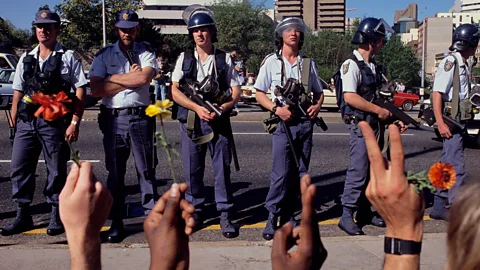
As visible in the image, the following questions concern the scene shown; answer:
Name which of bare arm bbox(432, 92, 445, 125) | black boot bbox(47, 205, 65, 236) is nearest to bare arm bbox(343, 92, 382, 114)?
bare arm bbox(432, 92, 445, 125)

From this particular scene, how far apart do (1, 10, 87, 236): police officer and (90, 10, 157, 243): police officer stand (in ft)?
0.79

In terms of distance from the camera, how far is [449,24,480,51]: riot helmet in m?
6.02

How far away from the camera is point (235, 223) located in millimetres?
5938

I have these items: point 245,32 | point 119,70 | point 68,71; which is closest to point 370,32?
point 119,70

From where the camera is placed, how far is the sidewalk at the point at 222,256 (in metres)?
4.58

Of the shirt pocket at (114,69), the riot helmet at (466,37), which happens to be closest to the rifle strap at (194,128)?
the shirt pocket at (114,69)

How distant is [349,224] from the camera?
18.6 ft

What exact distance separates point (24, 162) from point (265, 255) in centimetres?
230

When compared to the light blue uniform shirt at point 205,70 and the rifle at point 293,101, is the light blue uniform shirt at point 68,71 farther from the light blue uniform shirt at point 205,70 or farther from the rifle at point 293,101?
the rifle at point 293,101

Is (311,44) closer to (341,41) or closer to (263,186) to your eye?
(341,41)

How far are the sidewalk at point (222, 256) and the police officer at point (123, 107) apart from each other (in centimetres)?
54

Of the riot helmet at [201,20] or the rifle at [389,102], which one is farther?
the rifle at [389,102]

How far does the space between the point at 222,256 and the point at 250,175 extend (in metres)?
3.44

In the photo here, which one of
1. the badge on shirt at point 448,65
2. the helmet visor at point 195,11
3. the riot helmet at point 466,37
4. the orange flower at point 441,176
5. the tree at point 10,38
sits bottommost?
the orange flower at point 441,176
